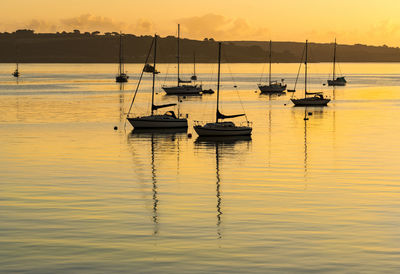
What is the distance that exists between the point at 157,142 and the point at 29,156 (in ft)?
52.2

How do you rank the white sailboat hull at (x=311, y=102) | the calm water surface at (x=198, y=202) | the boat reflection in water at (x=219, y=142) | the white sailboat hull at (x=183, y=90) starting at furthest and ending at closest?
the white sailboat hull at (x=183, y=90) → the white sailboat hull at (x=311, y=102) → the boat reflection in water at (x=219, y=142) → the calm water surface at (x=198, y=202)

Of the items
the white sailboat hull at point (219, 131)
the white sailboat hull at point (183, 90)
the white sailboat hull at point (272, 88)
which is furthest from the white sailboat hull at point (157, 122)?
the white sailboat hull at point (272, 88)

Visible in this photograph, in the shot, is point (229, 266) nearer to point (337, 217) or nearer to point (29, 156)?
point (337, 217)

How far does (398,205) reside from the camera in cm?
3869

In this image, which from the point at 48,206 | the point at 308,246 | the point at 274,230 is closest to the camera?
the point at 308,246

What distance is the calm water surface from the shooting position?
27781 millimetres

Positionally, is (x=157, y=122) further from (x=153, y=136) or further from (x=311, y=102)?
(x=311, y=102)

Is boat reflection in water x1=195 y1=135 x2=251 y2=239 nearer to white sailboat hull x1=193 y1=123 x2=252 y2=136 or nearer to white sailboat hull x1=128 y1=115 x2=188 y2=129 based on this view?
white sailboat hull x1=193 y1=123 x2=252 y2=136

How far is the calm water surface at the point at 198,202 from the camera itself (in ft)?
91.1

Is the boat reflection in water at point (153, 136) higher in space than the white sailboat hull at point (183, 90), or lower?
lower

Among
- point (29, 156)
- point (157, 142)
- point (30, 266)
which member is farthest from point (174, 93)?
point (30, 266)

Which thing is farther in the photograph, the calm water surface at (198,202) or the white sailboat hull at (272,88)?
the white sailboat hull at (272,88)

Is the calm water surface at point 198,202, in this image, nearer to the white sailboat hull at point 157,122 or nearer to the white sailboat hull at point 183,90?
the white sailboat hull at point 157,122

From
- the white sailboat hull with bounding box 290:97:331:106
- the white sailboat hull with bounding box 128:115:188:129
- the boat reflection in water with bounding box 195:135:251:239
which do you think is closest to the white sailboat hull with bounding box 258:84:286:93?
the white sailboat hull with bounding box 290:97:331:106
